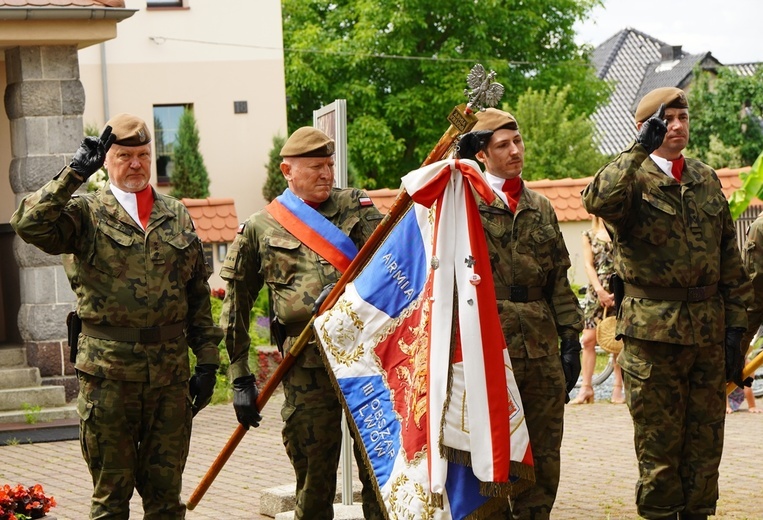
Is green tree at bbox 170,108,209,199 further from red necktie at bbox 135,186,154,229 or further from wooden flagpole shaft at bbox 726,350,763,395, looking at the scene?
red necktie at bbox 135,186,154,229

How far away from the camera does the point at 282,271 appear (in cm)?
677

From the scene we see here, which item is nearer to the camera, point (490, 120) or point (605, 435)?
point (490, 120)

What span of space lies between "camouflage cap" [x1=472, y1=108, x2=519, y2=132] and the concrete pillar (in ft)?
22.2

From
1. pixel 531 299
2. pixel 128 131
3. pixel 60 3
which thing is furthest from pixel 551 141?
pixel 128 131

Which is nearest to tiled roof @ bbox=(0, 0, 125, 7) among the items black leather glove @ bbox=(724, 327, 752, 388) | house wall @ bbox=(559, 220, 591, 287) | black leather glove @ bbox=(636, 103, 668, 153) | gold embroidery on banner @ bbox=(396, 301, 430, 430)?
gold embroidery on banner @ bbox=(396, 301, 430, 430)

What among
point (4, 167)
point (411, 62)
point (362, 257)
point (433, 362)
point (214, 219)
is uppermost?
point (411, 62)

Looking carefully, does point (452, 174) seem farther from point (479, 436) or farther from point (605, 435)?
point (605, 435)

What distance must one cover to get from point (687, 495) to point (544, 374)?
41.9 inches

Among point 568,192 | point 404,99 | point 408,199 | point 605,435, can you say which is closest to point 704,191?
point 408,199

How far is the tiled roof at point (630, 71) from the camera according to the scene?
64250 mm

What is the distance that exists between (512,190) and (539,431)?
122cm

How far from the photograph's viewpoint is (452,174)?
20.5 feet

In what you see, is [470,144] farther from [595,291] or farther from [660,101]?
[595,291]

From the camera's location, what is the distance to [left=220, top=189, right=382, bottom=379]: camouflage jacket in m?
6.73
